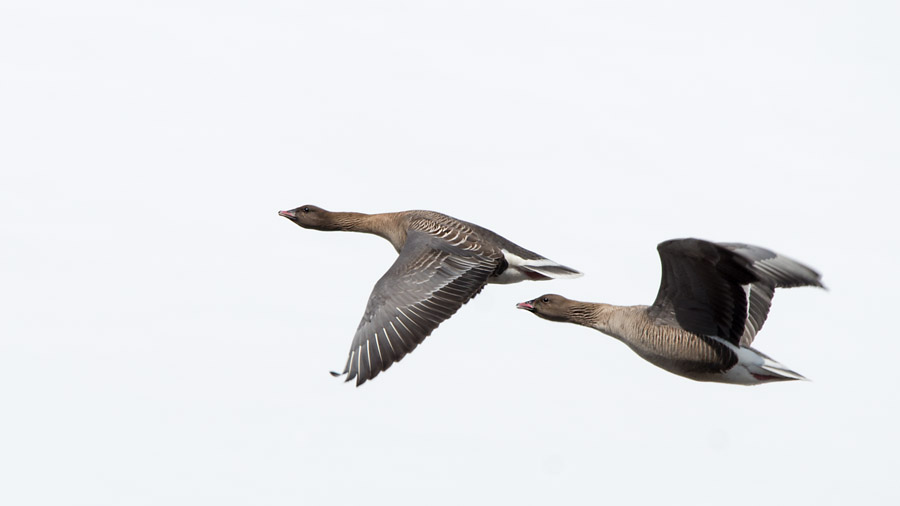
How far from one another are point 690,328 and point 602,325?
1597mm

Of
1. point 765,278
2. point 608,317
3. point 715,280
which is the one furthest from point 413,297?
point 765,278

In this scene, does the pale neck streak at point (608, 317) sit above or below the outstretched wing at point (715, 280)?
below

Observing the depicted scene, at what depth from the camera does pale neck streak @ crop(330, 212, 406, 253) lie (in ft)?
65.1

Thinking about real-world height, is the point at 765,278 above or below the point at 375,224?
above

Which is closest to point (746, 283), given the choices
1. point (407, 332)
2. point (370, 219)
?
point (407, 332)

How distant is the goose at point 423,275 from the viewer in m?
16.1

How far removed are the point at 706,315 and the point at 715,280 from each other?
710mm

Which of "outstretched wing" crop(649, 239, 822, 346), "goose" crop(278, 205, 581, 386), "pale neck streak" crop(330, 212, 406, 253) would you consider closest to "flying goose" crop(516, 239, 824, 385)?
"outstretched wing" crop(649, 239, 822, 346)

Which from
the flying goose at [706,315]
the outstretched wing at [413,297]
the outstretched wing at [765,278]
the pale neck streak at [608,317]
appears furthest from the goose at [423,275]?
the outstretched wing at [765,278]

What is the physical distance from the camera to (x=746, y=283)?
1510 cm

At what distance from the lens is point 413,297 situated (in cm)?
1695

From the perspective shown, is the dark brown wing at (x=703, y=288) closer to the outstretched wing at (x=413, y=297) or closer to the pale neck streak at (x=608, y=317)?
the pale neck streak at (x=608, y=317)

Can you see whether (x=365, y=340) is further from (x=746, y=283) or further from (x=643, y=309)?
(x=746, y=283)

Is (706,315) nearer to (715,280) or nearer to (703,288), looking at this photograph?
(703,288)
